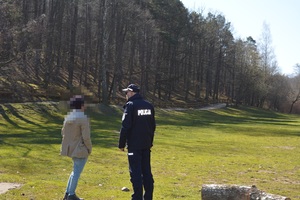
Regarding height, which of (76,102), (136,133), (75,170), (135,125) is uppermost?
(76,102)

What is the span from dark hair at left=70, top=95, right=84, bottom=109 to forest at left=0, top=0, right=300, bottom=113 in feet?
0.58

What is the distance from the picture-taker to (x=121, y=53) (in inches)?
2197

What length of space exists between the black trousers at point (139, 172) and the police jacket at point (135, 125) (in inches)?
6.0

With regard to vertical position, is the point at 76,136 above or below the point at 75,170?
above

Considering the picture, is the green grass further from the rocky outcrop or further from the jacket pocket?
the rocky outcrop

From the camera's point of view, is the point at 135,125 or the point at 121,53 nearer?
the point at 135,125

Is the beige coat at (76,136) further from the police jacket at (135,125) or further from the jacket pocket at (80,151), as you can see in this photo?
the police jacket at (135,125)

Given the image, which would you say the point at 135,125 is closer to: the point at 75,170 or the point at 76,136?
the point at 76,136

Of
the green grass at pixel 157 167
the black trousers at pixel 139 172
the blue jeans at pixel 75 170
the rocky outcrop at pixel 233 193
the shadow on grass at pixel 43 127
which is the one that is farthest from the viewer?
the shadow on grass at pixel 43 127

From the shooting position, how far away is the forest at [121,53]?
36.1 meters

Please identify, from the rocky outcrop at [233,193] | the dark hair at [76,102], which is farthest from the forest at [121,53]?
the rocky outcrop at [233,193]

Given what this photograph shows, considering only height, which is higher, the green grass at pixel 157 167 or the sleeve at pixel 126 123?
the sleeve at pixel 126 123

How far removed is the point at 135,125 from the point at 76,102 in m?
1.17

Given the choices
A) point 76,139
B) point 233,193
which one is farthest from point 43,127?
point 233,193
